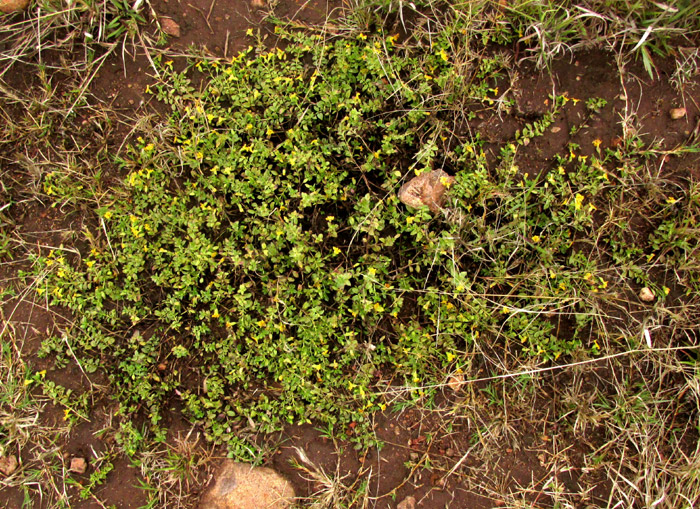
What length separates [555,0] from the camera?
9.78 ft

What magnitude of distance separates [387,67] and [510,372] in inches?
82.3

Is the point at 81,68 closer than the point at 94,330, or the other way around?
the point at 94,330

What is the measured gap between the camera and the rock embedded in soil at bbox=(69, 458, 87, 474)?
A: 2873 mm

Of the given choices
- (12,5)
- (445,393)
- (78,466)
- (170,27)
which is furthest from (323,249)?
(12,5)

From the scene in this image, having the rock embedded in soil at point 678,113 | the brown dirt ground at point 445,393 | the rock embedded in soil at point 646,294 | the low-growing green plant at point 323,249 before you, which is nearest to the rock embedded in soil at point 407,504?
the brown dirt ground at point 445,393

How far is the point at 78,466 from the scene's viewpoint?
287 cm

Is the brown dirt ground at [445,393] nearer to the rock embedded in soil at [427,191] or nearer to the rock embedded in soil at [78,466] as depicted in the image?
the rock embedded in soil at [78,466]

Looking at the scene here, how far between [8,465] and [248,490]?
1.54m

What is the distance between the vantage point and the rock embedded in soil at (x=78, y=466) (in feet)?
9.43

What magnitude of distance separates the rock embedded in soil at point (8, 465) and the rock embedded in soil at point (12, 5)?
294 centimetres

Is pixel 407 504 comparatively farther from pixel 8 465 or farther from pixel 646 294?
pixel 8 465

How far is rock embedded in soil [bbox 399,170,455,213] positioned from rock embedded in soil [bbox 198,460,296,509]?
1.90 meters

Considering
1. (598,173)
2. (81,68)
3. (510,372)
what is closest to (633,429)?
(510,372)

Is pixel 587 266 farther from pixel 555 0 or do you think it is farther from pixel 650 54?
pixel 555 0
